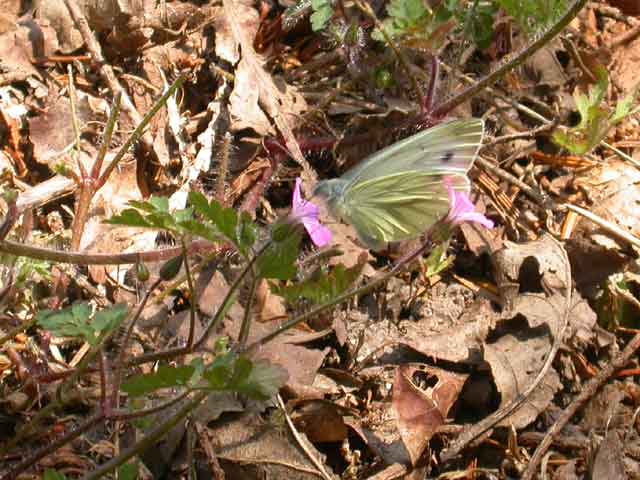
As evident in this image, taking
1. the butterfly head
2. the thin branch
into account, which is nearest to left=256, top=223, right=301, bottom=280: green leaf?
the butterfly head

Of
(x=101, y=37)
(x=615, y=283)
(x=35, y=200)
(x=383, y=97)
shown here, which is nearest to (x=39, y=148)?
(x=35, y=200)

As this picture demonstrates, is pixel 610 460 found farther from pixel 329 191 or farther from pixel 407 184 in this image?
pixel 329 191

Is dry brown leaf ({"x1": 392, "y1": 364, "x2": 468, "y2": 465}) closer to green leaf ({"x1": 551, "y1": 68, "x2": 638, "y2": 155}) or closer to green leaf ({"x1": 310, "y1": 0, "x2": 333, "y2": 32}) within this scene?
green leaf ({"x1": 551, "y1": 68, "x2": 638, "y2": 155})

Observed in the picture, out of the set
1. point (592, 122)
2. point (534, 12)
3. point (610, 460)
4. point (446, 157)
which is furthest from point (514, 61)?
point (610, 460)

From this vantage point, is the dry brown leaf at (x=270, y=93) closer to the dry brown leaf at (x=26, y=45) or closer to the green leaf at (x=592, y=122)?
the dry brown leaf at (x=26, y=45)

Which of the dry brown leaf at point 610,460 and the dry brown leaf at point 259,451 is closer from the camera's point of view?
the dry brown leaf at point 259,451

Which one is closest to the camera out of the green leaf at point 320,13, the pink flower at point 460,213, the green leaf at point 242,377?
the green leaf at point 242,377

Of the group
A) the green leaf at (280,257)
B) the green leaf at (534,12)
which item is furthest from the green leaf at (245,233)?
the green leaf at (534,12)

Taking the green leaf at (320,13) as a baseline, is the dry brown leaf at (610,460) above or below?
below
